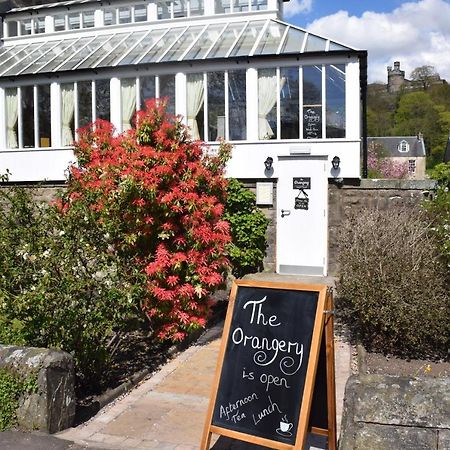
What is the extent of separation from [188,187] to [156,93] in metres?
7.25

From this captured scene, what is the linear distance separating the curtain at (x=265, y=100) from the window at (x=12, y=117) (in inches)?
265

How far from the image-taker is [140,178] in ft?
23.1

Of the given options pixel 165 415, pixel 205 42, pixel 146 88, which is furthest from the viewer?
pixel 205 42

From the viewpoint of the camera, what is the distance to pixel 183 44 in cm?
1461

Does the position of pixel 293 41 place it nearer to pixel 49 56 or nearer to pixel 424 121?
pixel 49 56

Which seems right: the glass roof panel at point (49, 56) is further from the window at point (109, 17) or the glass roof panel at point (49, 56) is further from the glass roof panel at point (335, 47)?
the glass roof panel at point (335, 47)

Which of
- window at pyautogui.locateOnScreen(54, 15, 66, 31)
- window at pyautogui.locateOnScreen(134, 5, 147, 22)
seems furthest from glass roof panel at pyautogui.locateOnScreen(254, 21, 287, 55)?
window at pyautogui.locateOnScreen(54, 15, 66, 31)

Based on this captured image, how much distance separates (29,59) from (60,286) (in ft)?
40.5

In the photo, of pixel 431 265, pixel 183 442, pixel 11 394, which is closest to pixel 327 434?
pixel 183 442

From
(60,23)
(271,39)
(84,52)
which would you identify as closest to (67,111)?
(84,52)

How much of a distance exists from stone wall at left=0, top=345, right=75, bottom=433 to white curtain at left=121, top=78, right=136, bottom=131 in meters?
9.92

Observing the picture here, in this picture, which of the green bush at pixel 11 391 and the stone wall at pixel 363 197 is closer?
the green bush at pixel 11 391

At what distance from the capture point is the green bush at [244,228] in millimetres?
12452

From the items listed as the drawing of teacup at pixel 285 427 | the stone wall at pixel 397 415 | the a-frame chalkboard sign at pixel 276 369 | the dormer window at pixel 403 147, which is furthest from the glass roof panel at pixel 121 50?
the dormer window at pixel 403 147
